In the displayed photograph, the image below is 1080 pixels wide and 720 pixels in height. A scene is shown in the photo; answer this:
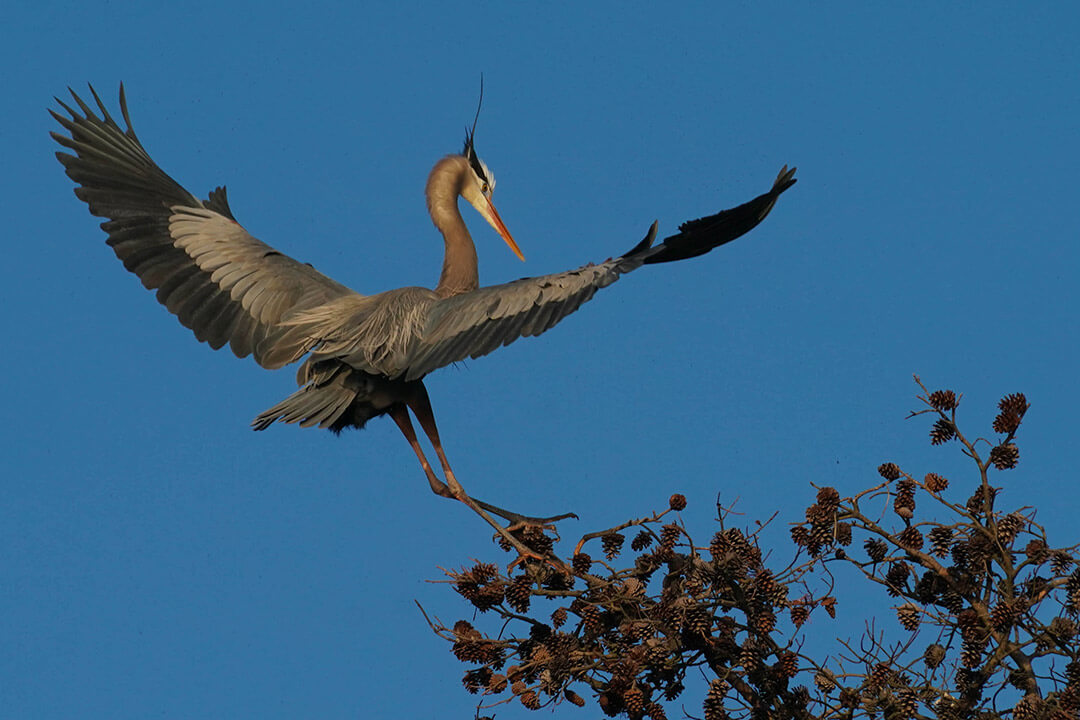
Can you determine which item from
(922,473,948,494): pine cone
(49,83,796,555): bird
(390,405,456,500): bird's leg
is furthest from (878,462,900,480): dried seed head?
(390,405,456,500): bird's leg

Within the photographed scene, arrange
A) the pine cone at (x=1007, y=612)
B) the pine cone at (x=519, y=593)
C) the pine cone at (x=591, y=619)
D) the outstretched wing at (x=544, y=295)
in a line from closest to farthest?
the pine cone at (x=1007, y=612), the pine cone at (x=591, y=619), the pine cone at (x=519, y=593), the outstretched wing at (x=544, y=295)

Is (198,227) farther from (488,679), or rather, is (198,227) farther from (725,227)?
(488,679)

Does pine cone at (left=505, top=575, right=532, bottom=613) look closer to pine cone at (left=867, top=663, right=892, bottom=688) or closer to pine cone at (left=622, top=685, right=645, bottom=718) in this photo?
pine cone at (left=622, top=685, right=645, bottom=718)

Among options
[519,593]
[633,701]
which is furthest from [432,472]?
[633,701]

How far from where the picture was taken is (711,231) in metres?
7.81

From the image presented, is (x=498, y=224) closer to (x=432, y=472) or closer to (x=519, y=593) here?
(x=432, y=472)

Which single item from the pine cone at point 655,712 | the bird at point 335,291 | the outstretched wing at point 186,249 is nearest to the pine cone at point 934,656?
the pine cone at point 655,712

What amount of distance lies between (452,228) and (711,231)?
7.90 feet

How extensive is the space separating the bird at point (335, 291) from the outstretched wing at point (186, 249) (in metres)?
0.01

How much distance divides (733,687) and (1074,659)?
1.30 m

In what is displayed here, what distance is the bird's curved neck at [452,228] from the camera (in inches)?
369

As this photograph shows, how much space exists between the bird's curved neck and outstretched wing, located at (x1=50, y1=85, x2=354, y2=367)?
79 centimetres

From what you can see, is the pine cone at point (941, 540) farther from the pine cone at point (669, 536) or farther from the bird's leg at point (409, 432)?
the bird's leg at point (409, 432)

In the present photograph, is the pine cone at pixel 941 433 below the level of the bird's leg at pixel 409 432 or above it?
below
